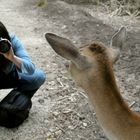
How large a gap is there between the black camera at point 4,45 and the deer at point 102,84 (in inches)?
42.5

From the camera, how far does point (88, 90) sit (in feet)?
9.84

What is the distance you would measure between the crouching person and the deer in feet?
4.34

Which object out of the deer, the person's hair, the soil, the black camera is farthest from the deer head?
the soil

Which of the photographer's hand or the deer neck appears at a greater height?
the deer neck

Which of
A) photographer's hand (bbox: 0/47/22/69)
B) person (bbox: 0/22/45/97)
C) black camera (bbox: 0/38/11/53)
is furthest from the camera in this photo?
person (bbox: 0/22/45/97)

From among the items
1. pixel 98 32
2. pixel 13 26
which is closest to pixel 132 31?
pixel 98 32

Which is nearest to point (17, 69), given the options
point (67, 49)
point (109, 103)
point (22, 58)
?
point (22, 58)

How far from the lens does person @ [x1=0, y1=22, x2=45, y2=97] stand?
4.17m

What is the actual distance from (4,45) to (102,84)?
136 cm

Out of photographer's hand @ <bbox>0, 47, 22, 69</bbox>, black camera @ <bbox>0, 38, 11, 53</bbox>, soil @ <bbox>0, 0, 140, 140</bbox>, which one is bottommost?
soil @ <bbox>0, 0, 140, 140</bbox>

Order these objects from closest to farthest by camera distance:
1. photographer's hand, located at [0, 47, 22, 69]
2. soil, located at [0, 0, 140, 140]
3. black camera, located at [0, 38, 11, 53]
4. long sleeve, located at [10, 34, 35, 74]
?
black camera, located at [0, 38, 11, 53] < photographer's hand, located at [0, 47, 22, 69] < long sleeve, located at [10, 34, 35, 74] < soil, located at [0, 0, 140, 140]

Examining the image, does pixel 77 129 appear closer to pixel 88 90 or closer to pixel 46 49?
pixel 88 90

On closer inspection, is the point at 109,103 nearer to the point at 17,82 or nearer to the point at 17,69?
the point at 17,69

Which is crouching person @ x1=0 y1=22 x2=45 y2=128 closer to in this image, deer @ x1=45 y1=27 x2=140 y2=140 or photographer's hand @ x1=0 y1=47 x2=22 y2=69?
photographer's hand @ x1=0 y1=47 x2=22 y2=69
